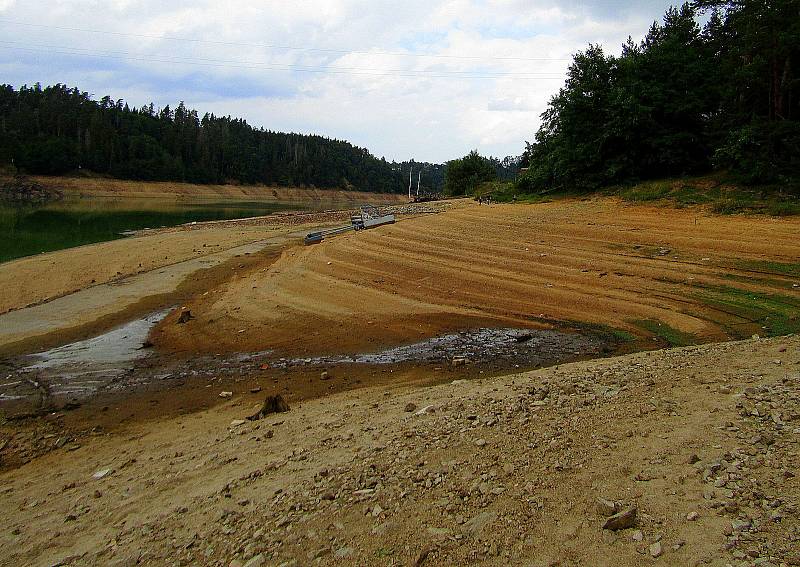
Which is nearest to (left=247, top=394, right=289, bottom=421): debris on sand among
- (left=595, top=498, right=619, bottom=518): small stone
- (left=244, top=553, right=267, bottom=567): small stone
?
(left=244, top=553, right=267, bottom=567): small stone

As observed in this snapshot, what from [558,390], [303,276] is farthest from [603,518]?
[303,276]

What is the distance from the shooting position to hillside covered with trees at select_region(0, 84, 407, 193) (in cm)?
8669

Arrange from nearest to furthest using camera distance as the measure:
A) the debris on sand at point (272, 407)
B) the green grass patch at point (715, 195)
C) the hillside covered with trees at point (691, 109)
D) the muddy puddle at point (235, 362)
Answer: the debris on sand at point (272, 407), the muddy puddle at point (235, 362), the green grass patch at point (715, 195), the hillside covered with trees at point (691, 109)

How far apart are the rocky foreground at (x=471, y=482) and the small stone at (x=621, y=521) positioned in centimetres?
1

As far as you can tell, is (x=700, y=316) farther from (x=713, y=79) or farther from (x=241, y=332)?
(x=713, y=79)

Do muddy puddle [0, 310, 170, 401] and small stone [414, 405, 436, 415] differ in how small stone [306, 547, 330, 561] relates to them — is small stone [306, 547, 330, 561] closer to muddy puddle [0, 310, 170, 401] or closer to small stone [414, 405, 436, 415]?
small stone [414, 405, 436, 415]

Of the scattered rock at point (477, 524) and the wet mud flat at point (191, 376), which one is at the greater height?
the scattered rock at point (477, 524)

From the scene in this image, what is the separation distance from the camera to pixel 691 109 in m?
20.7

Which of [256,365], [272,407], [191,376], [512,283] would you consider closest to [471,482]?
[272,407]

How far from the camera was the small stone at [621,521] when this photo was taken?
2902 millimetres

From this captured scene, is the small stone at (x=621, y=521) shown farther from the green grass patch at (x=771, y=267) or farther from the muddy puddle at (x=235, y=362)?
the green grass patch at (x=771, y=267)

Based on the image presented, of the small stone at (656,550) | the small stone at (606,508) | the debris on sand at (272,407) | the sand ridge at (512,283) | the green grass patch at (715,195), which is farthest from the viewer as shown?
the green grass patch at (715,195)

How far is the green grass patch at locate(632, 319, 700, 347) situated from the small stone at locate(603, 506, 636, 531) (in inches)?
224

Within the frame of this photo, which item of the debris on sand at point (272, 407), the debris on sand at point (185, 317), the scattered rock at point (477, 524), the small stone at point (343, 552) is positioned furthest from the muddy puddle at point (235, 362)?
the small stone at point (343, 552)
